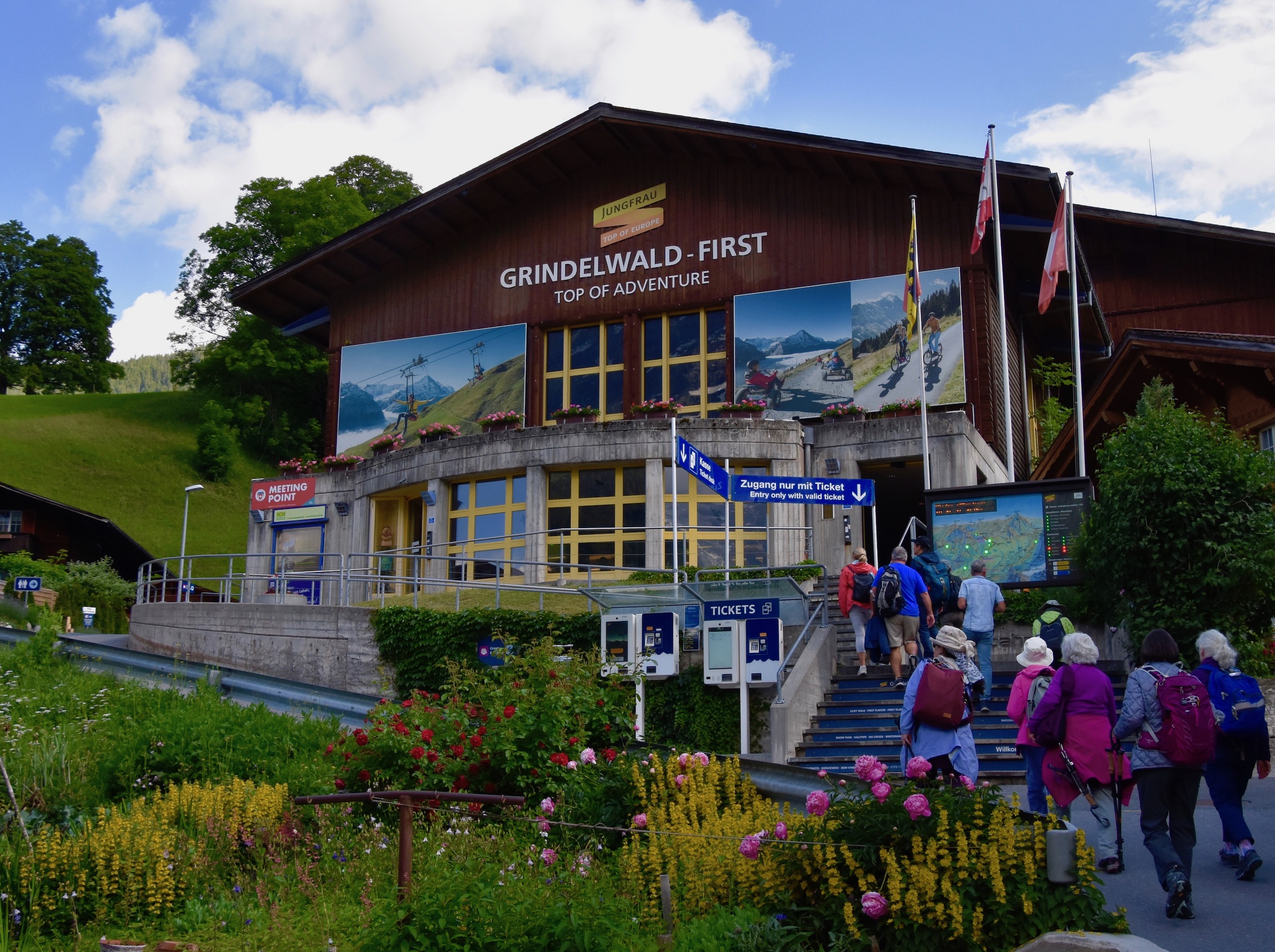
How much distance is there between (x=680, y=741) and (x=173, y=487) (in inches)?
1767

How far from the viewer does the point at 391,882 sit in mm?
8031

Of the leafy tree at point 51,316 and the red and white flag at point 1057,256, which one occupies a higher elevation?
the leafy tree at point 51,316


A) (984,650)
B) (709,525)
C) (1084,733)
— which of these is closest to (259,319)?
(709,525)

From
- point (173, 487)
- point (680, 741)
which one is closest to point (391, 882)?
point (680, 741)

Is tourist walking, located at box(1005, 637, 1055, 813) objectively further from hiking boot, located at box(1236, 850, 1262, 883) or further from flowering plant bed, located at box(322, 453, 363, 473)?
flowering plant bed, located at box(322, 453, 363, 473)

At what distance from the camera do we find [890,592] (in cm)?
1445

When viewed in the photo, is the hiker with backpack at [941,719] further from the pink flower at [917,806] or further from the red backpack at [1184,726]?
the pink flower at [917,806]

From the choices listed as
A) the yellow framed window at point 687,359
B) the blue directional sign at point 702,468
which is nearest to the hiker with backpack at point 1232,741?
the blue directional sign at point 702,468

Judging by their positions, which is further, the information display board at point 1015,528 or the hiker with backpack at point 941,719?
the information display board at point 1015,528

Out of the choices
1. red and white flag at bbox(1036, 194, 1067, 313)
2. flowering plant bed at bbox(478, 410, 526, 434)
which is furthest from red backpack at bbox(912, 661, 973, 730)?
flowering plant bed at bbox(478, 410, 526, 434)

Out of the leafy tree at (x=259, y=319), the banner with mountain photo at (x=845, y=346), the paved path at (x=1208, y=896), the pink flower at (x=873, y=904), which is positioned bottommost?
the paved path at (x=1208, y=896)

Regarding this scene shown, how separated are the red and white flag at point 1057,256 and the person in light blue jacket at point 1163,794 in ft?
45.7

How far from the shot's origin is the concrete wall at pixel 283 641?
19297 mm

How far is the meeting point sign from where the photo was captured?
93.0ft
